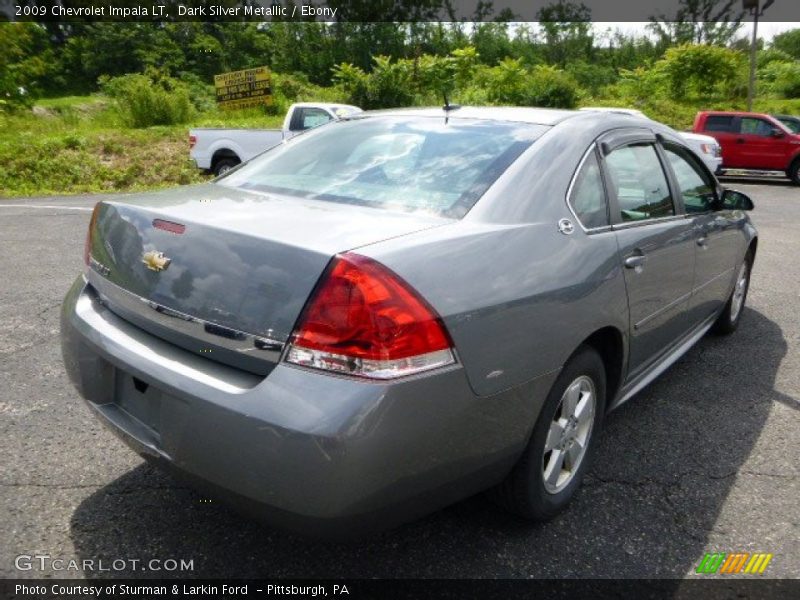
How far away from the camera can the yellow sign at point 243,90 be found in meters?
25.0

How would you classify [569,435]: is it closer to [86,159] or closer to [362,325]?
[362,325]

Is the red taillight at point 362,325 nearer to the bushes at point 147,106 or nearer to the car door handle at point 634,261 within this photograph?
the car door handle at point 634,261

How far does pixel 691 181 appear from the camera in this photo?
143 inches

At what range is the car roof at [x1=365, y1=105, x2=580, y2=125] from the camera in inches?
112

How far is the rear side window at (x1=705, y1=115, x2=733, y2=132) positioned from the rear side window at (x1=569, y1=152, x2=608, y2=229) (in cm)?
1584

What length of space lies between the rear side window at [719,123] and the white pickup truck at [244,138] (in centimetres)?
947

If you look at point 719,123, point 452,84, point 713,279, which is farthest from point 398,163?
point 452,84

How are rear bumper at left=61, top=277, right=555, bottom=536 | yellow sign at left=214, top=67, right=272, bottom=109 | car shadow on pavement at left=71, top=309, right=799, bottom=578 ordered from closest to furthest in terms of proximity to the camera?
rear bumper at left=61, top=277, right=555, bottom=536
car shadow on pavement at left=71, top=309, right=799, bottom=578
yellow sign at left=214, top=67, right=272, bottom=109

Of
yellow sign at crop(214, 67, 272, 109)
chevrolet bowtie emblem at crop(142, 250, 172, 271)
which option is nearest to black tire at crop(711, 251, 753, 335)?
chevrolet bowtie emblem at crop(142, 250, 172, 271)

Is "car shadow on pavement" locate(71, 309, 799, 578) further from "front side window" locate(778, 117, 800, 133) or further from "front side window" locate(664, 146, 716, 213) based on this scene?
"front side window" locate(778, 117, 800, 133)

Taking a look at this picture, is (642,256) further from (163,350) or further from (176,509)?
(176,509)

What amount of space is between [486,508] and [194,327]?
130cm

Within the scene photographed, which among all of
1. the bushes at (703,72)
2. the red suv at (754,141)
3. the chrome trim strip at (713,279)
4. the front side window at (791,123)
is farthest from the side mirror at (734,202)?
the bushes at (703,72)

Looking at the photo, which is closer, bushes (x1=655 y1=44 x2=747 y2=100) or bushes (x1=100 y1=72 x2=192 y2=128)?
bushes (x1=100 y1=72 x2=192 y2=128)
